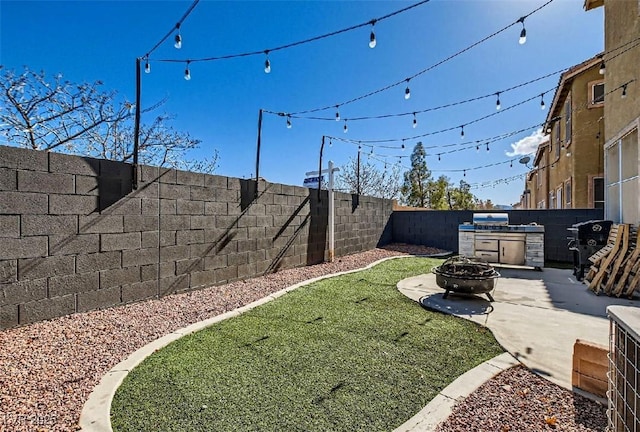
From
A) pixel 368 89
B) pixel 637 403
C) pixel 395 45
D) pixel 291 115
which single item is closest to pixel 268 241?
pixel 291 115

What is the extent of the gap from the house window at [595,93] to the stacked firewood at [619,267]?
215 inches

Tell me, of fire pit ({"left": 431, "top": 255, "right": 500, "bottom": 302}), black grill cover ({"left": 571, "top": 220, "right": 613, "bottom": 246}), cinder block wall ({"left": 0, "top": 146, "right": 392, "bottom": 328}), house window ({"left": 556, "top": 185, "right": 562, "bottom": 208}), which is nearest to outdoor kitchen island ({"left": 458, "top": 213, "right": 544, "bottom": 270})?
black grill cover ({"left": 571, "top": 220, "right": 613, "bottom": 246})

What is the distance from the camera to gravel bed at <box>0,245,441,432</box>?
1925mm

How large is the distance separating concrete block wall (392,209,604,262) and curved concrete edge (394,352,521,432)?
740 cm

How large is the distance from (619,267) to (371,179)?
55.6 ft

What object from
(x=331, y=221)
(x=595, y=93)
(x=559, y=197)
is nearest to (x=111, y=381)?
(x=331, y=221)

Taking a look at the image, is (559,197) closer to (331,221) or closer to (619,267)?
(619,267)

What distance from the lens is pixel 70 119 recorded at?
6.24 meters

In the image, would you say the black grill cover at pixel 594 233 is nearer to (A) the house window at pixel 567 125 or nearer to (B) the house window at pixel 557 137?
(A) the house window at pixel 567 125

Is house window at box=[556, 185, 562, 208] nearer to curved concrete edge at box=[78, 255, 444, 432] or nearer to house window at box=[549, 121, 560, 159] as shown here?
house window at box=[549, 121, 560, 159]

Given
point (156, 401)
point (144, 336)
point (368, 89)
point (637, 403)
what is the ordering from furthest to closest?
point (368, 89), point (144, 336), point (156, 401), point (637, 403)

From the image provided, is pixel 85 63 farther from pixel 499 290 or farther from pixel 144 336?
pixel 499 290

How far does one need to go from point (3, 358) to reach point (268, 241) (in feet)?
13.0

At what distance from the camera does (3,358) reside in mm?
2475
